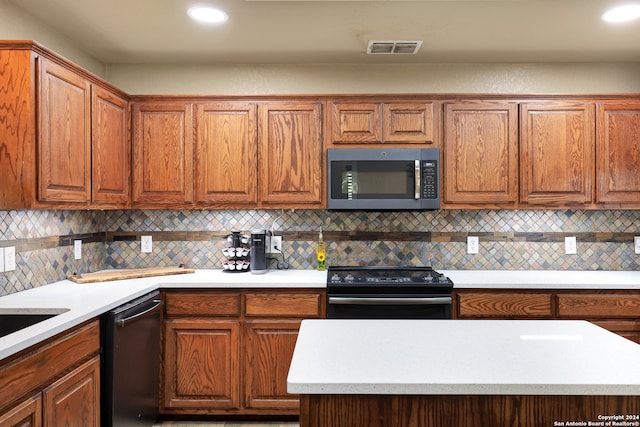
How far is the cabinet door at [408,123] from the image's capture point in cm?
304

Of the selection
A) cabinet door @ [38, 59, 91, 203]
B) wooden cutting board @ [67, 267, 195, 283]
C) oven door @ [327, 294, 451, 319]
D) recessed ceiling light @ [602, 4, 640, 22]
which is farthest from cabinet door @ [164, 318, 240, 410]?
recessed ceiling light @ [602, 4, 640, 22]

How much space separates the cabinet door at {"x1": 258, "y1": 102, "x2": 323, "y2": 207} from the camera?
120 inches

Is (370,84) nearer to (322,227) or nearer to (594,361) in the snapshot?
(322,227)

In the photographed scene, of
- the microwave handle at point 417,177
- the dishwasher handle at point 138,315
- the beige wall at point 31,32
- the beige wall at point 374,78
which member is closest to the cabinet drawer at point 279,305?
the dishwasher handle at point 138,315

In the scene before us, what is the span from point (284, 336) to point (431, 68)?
224 centimetres

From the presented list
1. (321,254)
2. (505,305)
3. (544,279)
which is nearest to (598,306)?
(544,279)

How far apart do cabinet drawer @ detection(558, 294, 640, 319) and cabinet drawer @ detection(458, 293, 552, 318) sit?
0.36 ft

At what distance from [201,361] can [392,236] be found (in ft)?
5.37

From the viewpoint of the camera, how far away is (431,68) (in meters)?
3.31

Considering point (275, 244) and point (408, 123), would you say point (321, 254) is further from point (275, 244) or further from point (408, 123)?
point (408, 123)

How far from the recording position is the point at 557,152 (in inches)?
119

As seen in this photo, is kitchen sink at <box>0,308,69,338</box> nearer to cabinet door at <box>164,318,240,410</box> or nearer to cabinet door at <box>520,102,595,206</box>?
cabinet door at <box>164,318,240,410</box>

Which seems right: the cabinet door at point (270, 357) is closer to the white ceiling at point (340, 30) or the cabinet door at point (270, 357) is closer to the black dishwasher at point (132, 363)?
the black dishwasher at point (132, 363)

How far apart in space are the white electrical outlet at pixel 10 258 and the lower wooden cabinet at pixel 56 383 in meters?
0.70
